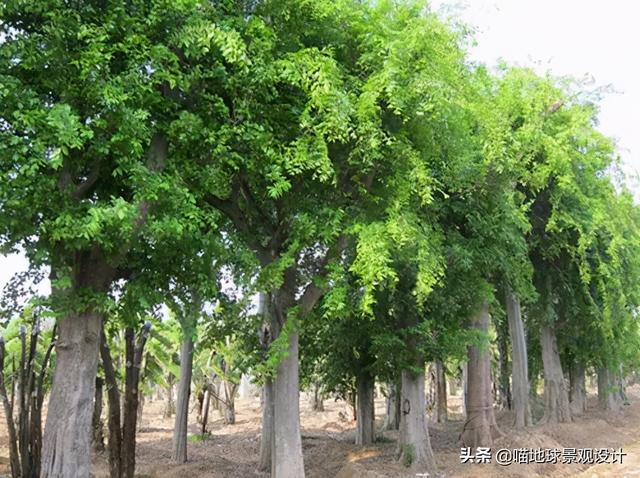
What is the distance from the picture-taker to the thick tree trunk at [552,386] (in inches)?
842

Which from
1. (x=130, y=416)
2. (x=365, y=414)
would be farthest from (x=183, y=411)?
(x=365, y=414)

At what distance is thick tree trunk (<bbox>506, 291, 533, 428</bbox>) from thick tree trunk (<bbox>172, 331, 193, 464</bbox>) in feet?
34.9

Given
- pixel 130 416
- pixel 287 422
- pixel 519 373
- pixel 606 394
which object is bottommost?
pixel 606 394

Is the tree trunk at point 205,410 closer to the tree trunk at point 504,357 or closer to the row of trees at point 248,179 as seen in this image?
the row of trees at point 248,179

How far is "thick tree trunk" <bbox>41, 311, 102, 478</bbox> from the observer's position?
27.5ft

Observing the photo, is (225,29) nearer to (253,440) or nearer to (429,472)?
(429,472)

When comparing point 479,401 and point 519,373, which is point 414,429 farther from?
point 519,373

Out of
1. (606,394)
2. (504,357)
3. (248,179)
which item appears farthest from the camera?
(606,394)

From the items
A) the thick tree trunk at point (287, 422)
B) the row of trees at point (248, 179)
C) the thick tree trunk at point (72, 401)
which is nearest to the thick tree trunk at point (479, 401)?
the row of trees at point (248, 179)

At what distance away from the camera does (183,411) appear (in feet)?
48.8

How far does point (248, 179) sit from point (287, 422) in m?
4.38

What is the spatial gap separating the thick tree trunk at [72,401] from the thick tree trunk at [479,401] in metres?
10.5

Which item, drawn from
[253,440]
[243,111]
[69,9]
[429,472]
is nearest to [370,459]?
[429,472]

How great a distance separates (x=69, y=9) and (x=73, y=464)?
6350 mm
